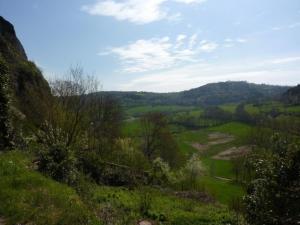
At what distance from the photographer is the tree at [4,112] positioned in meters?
23.0

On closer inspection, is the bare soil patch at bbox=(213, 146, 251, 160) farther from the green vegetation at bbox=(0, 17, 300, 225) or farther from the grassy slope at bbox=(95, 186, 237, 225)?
the grassy slope at bbox=(95, 186, 237, 225)

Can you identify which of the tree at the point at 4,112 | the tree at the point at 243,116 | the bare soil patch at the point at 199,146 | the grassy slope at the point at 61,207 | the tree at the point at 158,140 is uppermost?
the tree at the point at 4,112

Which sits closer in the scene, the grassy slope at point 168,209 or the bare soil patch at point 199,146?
the grassy slope at point 168,209

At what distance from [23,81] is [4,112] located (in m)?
25.6

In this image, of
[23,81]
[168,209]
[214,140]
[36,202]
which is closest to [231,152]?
[214,140]

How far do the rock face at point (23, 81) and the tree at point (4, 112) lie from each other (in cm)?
1171

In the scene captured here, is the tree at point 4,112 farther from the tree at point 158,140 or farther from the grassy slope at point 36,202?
the tree at point 158,140

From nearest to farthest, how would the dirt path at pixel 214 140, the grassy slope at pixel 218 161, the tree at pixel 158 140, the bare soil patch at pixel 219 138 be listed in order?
1. the tree at pixel 158 140
2. the grassy slope at pixel 218 161
3. the dirt path at pixel 214 140
4. the bare soil patch at pixel 219 138

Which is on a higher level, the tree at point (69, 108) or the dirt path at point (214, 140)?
the tree at point (69, 108)

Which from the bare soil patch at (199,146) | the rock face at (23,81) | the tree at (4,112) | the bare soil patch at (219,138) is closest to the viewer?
the tree at (4,112)

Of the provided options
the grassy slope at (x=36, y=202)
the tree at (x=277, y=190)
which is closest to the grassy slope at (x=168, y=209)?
the grassy slope at (x=36, y=202)

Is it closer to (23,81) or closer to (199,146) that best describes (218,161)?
(199,146)

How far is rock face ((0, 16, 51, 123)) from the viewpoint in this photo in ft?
130

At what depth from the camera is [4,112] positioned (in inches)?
926
